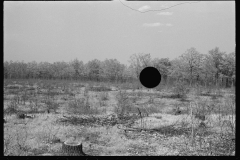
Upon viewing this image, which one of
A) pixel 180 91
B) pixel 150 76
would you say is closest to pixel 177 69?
pixel 180 91

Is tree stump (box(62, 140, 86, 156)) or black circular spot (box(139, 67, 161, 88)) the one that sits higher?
black circular spot (box(139, 67, 161, 88))

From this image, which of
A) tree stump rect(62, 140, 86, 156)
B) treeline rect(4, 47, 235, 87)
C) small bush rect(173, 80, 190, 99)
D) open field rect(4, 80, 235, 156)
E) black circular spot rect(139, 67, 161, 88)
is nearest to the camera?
tree stump rect(62, 140, 86, 156)

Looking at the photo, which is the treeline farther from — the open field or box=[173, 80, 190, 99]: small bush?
the open field

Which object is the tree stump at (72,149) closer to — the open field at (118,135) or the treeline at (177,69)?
the open field at (118,135)

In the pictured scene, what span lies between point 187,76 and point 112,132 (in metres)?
20.8

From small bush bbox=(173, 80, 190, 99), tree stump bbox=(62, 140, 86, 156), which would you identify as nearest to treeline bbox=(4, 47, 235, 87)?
small bush bbox=(173, 80, 190, 99)

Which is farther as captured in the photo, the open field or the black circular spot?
the black circular spot

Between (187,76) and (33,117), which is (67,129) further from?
(187,76)

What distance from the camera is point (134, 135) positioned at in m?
6.10

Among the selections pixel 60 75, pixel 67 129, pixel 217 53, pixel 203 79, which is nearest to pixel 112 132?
pixel 67 129

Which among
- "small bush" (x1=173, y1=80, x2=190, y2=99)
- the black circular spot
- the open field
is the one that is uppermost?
the black circular spot

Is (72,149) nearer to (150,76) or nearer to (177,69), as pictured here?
(150,76)

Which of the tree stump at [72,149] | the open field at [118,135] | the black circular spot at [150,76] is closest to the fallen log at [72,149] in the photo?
the tree stump at [72,149]
